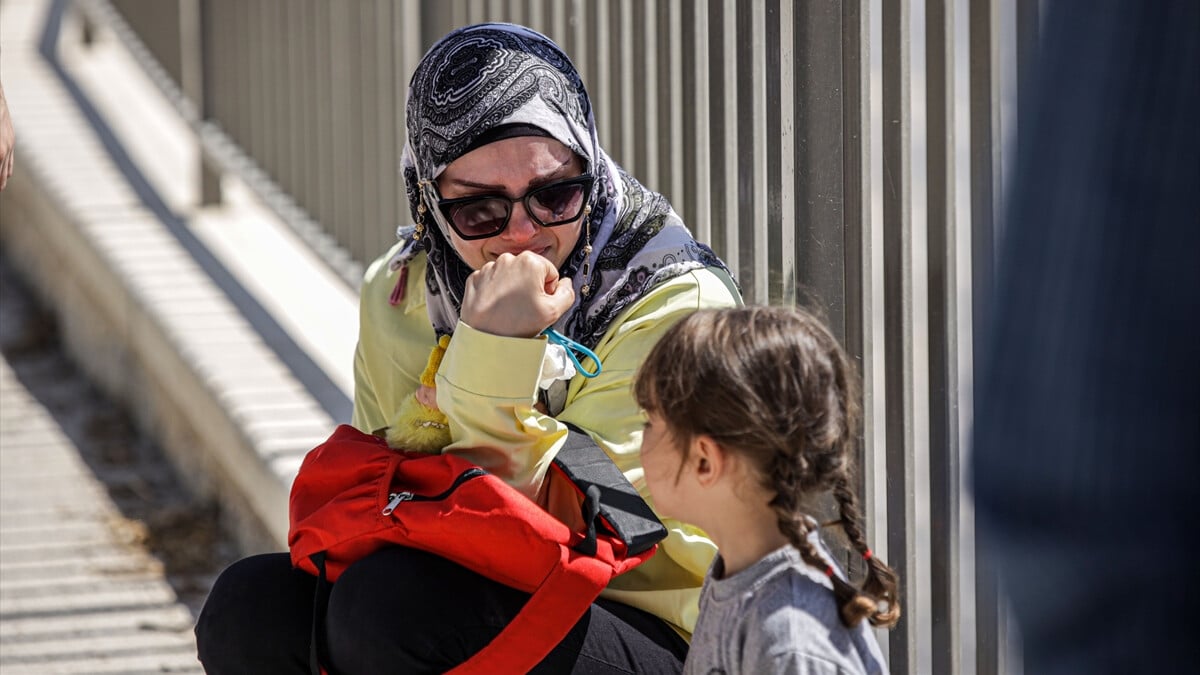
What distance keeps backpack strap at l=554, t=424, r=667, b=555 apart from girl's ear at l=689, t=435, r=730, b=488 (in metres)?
0.30

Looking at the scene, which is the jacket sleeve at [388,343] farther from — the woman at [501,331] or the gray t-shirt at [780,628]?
the gray t-shirt at [780,628]

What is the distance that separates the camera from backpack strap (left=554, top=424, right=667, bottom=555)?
2.02m

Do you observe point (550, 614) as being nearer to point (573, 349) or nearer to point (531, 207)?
point (573, 349)

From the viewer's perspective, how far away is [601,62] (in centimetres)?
316

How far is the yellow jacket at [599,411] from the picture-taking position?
207 cm

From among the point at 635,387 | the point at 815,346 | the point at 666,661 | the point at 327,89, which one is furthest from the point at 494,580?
the point at 327,89

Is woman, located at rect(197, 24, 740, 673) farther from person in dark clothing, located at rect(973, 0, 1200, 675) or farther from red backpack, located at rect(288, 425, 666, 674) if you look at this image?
person in dark clothing, located at rect(973, 0, 1200, 675)

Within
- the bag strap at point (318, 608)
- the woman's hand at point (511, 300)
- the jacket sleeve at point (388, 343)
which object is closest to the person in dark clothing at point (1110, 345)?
the woman's hand at point (511, 300)

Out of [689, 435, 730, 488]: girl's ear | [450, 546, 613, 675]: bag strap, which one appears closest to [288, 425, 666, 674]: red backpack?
[450, 546, 613, 675]: bag strap

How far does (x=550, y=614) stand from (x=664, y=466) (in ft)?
1.07

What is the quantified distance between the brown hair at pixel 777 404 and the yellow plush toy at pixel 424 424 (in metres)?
0.59

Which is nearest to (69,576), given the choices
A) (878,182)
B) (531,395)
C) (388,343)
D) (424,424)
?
(388,343)

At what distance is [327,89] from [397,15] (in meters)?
0.73

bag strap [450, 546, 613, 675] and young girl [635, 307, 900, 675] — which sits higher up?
young girl [635, 307, 900, 675]
